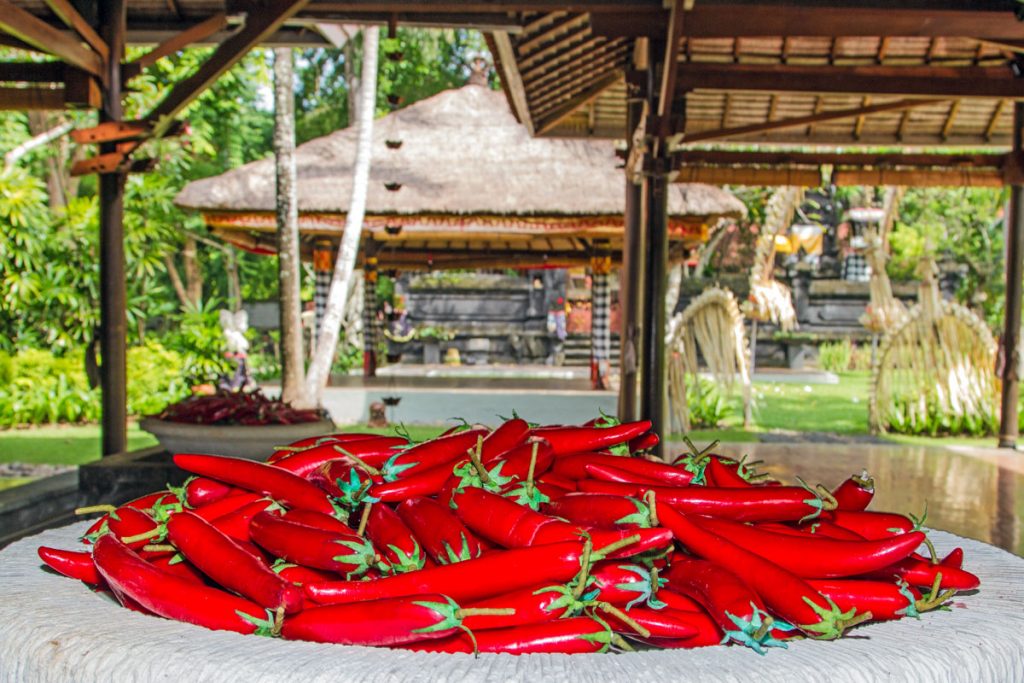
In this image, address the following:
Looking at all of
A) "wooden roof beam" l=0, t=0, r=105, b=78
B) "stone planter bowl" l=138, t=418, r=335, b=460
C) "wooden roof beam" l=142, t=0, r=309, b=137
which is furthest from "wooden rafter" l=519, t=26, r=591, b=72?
"stone planter bowl" l=138, t=418, r=335, b=460

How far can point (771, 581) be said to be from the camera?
147cm

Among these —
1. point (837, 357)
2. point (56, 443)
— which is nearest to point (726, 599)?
point (56, 443)

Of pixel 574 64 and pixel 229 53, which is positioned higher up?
pixel 574 64

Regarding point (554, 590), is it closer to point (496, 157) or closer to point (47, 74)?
point (47, 74)

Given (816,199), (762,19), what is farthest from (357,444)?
(816,199)

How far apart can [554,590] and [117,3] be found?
4852mm

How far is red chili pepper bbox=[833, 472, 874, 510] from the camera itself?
1.87 meters

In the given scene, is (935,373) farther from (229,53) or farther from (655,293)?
(229,53)

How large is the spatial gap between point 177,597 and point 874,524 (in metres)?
1.16

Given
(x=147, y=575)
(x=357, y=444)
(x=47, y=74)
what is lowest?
(x=147, y=575)

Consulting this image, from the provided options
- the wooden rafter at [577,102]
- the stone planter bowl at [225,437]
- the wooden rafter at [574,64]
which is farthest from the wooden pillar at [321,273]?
the stone planter bowl at [225,437]

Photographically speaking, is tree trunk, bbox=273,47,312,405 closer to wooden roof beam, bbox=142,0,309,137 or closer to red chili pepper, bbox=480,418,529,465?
wooden roof beam, bbox=142,0,309,137

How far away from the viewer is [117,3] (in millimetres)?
5219

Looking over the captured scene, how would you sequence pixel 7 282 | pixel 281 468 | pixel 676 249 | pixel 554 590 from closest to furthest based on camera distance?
pixel 554 590 → pixel 281 468 → pixel 7 282 → pixel 676 249
